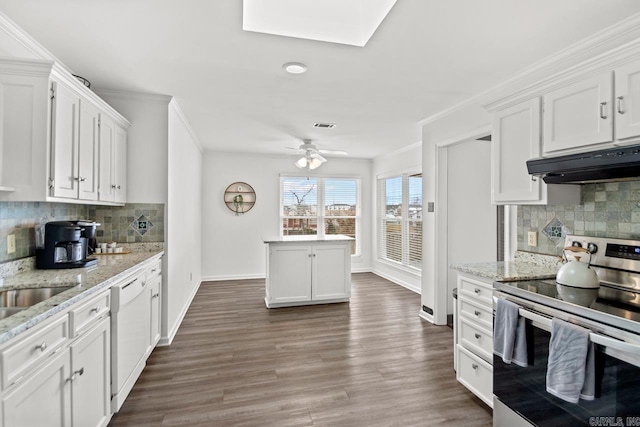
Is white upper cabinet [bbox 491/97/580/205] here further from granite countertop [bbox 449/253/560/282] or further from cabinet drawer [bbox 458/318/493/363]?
cabinet drawer [bbox 458/318/493/363]

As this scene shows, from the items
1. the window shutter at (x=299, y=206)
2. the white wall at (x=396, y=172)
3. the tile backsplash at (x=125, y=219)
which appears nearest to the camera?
the tile backsplash at (x=125, y=219)

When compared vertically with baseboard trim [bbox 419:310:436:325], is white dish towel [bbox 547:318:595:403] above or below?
above

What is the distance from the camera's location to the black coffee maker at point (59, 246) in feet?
7.16

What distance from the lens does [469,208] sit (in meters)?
3.95

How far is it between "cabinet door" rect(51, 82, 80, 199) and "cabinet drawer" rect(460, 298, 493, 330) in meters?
2.85

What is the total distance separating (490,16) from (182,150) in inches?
136

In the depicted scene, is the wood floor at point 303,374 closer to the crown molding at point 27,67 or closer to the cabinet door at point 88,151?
the cabinet door at point 88,151

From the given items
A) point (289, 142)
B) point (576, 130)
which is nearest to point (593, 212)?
point (576, 130)

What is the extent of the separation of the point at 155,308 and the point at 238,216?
3.43 meters

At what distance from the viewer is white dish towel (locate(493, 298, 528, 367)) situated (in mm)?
1746

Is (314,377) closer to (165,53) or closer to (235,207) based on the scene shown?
(165,53)

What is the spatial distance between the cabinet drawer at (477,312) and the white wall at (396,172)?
294 cm

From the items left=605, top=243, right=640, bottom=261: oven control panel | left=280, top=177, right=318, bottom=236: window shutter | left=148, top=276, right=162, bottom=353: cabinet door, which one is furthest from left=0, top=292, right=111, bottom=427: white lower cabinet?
left=280, top=177, right=318, bottom=236: window shutter

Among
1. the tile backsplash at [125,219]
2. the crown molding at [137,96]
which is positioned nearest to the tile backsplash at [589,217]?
the tile backsplash at [125,219]
